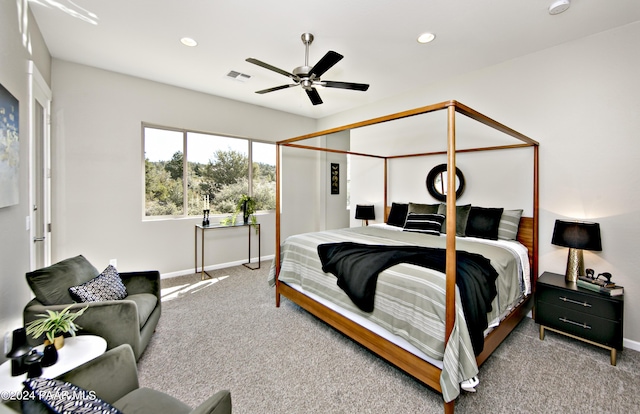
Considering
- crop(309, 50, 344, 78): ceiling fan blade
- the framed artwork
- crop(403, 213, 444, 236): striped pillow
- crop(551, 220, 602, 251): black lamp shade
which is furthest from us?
crop(403, 213, 444, 236): striped pillow

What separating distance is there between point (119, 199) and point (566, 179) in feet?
17.8

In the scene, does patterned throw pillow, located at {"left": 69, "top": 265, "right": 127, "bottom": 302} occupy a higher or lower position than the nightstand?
higher

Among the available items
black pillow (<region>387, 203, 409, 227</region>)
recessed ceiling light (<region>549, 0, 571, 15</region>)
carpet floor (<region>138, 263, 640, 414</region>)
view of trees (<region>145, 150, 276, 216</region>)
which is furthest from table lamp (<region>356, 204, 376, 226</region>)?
recessed ceiling light (<region>549, 0, 571, 15</region>)

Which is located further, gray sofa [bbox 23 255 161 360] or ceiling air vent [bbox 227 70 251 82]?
ceiling air vent [bbox 227 70 251 82]

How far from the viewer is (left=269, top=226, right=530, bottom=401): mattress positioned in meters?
1.69

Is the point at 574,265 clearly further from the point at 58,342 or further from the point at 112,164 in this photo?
the point at 112,164

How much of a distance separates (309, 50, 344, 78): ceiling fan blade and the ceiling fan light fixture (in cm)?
93

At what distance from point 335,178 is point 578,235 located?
436 cm

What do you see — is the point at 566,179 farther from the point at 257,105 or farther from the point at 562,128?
the point at 257,105

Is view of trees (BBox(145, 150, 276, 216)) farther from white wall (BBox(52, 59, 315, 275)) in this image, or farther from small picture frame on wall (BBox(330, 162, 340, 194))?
small picture frame on wall (BBox(330, 162, 340, 194))

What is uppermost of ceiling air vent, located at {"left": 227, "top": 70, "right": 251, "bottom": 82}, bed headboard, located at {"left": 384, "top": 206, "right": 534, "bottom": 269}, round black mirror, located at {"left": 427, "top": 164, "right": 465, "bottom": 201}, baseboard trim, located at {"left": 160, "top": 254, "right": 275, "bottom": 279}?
ceiling air vent, located at {"left": 227, "top": 70, "right": 251, "bottom": 82}

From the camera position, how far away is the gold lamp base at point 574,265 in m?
2.64

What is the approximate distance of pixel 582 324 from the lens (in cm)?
242

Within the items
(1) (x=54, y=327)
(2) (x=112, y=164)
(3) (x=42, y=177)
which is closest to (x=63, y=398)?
(1) (x=54, y=327)
